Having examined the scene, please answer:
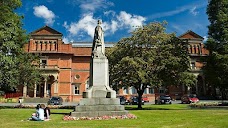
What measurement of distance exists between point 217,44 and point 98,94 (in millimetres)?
19813

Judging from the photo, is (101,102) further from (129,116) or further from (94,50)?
(94,50)

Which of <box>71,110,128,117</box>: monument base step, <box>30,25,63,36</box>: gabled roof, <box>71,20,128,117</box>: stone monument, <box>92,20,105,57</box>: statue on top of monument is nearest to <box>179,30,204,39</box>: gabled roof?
<box>30,25,63,36</box>: gabled roof

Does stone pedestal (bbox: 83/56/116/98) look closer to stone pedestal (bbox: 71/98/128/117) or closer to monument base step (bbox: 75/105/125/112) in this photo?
stone pedestal (bbox: 71/98/128/117)

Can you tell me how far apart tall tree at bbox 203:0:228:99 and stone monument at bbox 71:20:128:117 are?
15.9 metres

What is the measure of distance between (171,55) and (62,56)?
3461cm

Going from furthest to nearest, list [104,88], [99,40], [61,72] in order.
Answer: [61,72] → [99,40] → [104,88]

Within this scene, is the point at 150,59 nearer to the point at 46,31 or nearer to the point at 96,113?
the point at 96,113

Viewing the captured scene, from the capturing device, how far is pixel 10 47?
23.3 m

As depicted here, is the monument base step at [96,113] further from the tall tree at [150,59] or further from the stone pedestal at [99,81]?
the tall tree at [150,59]

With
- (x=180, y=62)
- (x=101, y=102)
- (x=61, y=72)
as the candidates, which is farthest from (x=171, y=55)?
(x=61, y=72)

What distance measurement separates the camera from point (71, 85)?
2202 inches

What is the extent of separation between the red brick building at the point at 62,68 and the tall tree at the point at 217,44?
25.2 metres

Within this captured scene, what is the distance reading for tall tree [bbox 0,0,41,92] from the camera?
21.5 m

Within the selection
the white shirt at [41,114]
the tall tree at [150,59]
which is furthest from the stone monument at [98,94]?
Result: the tall tree at [150,59]
